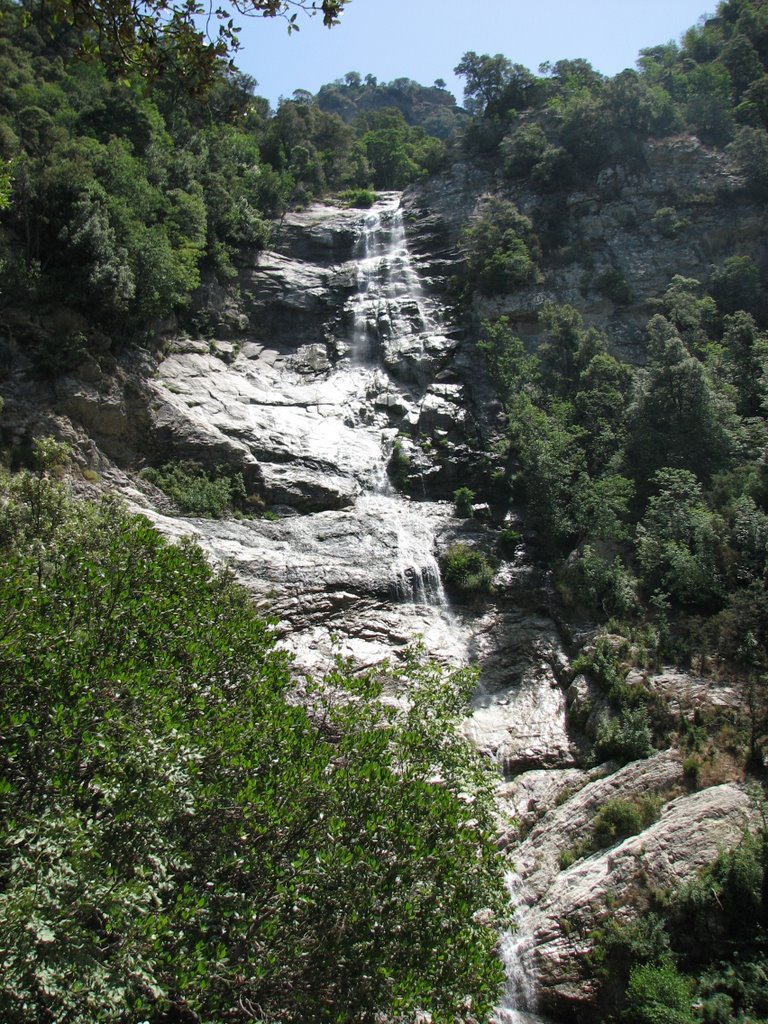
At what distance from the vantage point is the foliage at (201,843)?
694 centimetres

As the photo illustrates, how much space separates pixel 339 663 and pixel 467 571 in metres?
12.2

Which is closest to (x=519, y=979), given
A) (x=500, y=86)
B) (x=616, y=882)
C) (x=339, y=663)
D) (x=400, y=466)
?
(x=616, y=882)

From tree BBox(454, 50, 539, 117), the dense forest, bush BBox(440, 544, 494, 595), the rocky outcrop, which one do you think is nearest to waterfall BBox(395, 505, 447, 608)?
bush BBox(440, 544, 494, 595)

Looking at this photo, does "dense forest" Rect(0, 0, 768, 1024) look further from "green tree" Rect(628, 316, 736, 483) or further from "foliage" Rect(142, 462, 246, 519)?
"foliage" Rect(142, 462, 246, 519)

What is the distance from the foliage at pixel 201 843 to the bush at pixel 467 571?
1173cm

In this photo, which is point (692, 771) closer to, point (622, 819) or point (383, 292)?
point (622, 819)

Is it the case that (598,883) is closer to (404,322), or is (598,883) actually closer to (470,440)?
(470,440)

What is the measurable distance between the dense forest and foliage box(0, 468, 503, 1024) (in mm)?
45

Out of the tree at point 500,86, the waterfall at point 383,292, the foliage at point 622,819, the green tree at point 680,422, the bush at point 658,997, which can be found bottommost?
the bush at point 658,997

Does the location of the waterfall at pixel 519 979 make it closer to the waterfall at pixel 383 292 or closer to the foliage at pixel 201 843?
the foliage at pixel 201 843

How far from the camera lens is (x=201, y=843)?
8953 millimetres

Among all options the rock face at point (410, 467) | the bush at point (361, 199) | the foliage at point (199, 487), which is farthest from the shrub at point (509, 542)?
the bush at point (361, 199)

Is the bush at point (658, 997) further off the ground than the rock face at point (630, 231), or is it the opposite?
the rock face at point (630, 231)

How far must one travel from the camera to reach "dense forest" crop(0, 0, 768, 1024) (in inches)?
308
